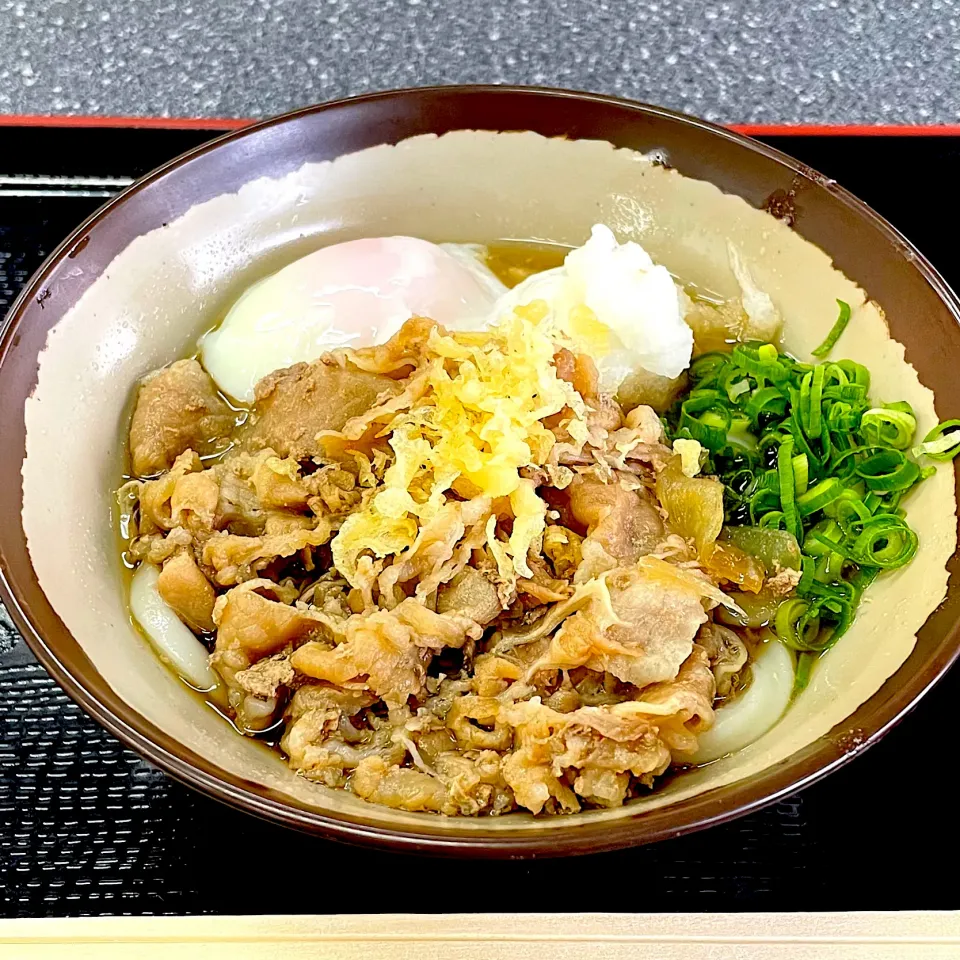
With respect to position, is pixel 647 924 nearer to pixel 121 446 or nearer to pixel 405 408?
pixel 405 408

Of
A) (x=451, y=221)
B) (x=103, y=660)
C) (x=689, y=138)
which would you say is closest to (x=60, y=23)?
(x=451, y=221)

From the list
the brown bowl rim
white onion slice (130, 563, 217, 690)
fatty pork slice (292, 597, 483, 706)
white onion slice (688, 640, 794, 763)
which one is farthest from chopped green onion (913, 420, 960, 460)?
white onion slice (130, 563, 217, 690)

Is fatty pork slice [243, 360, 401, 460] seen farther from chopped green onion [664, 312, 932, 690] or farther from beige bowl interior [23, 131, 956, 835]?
chopped green onion [664, 312, 932, 690]

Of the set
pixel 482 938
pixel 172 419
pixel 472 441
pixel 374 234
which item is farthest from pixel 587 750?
pixel 374 234

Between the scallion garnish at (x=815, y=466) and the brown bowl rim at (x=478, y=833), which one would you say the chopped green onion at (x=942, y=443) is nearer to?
the scallion garnish at (x=815, y=466)

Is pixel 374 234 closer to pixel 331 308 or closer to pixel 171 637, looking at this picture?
pixel 331 308

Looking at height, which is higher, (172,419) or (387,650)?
(172,419)
